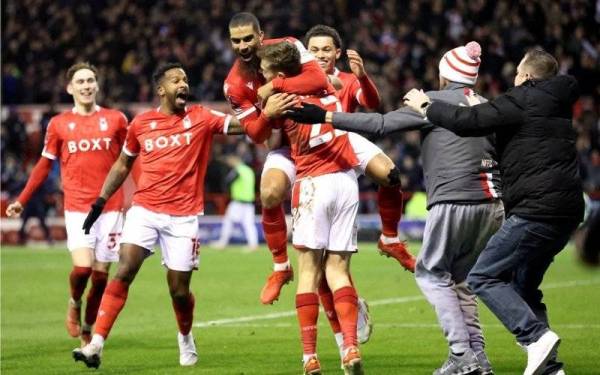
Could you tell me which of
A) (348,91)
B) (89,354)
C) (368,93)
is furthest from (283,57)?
(89,354)

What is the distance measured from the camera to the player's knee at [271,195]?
11.0 m

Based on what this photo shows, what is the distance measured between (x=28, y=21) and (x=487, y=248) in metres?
30.8

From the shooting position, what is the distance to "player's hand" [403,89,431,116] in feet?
29.7

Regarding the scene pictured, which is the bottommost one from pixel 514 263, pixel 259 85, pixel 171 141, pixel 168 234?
pixel 168 234

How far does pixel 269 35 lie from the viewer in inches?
1340

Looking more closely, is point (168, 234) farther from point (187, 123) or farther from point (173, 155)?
point (187, 123)

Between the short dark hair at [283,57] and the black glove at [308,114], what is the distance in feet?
2.57

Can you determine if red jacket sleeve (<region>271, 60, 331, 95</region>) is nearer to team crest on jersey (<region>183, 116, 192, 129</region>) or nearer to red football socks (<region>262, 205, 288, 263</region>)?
red football socks (<region>262, 205, 288, 263</region>)

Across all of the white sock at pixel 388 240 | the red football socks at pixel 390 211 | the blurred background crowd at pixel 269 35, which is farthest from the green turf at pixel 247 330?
the blurred background crowd at pixel 269 35

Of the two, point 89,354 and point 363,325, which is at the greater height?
point 363,325

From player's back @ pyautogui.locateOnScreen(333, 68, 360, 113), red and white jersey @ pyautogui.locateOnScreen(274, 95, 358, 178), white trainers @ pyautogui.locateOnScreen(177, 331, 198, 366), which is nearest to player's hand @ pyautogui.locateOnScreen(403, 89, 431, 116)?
red and white jersey @ pyautogui.locateOnScreen(274, 95, 358, 178)

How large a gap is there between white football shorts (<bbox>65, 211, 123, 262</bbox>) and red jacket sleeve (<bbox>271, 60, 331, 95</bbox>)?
12.9ft

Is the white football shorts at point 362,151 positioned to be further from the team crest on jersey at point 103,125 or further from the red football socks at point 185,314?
the team crest on jersey at point 103,125

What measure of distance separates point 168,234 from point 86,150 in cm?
206
